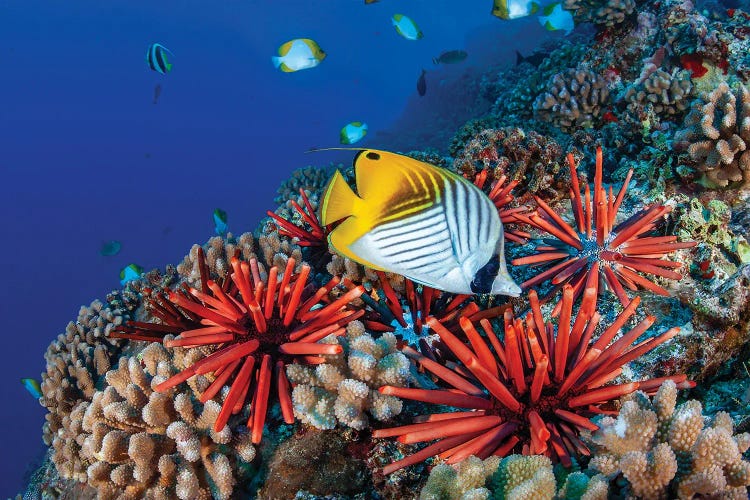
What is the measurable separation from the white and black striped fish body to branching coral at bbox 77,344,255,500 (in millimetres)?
1273

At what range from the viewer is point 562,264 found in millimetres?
2711

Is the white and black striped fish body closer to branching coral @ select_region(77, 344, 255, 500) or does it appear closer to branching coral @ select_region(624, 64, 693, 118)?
branching coral @ select_region(77, 344, 255, 500)

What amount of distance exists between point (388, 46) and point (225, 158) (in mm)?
44884

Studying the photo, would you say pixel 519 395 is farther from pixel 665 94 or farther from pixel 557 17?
pixel 557 17

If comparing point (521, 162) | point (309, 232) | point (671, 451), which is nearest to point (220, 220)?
point (309, 232)

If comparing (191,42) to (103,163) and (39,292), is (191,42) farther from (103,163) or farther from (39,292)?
(39,292)

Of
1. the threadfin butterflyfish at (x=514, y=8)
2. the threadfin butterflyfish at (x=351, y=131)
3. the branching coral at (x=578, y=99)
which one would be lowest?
the branching coral at (x=578, y=99)

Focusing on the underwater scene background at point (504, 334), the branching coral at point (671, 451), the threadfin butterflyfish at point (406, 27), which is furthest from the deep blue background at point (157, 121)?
the branching coral at point (671, 451)

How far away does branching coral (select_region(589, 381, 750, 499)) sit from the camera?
4.44 feet

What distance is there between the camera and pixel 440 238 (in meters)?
1.86

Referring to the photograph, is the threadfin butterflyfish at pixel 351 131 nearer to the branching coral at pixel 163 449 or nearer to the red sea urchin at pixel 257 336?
the red sea urchin at pixel 257 336

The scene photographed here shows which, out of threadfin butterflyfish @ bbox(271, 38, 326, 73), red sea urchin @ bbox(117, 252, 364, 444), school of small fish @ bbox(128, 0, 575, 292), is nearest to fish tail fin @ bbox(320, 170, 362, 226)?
school of small fish @ bbox(128, 0, 575, 292)

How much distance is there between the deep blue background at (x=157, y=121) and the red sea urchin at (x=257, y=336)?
2422 cm

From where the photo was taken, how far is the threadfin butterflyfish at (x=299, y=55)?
786 cm
